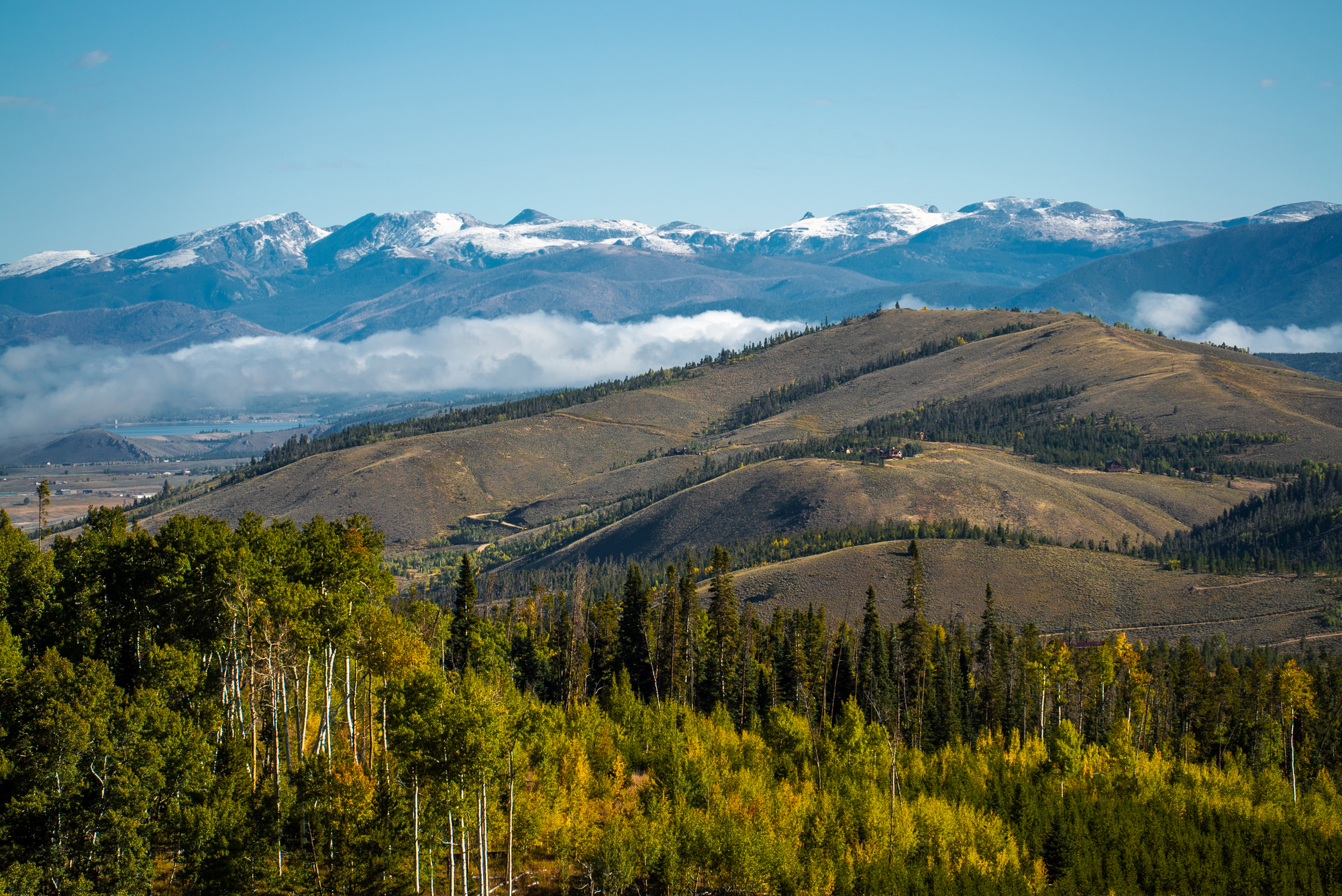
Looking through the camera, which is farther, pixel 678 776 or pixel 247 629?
pixel 678 776

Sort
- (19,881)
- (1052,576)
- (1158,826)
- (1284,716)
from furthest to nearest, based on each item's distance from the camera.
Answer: (1052,576) < (1284,716) < (1158,826) < (19,881)

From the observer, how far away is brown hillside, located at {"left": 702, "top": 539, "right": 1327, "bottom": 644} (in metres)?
160

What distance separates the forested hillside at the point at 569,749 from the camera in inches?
2093

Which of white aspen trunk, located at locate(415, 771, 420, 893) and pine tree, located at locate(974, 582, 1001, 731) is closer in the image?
white aspen trunk, located at locate(415, 771, 420, 893)

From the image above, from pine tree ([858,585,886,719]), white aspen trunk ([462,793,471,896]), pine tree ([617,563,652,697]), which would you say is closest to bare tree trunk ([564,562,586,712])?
A: pine tree ([617,563,652,697])

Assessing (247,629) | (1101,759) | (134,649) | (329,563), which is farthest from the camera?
(1101,759)

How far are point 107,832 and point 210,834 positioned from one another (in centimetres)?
475

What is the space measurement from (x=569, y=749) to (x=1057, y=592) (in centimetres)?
Answer: 12170

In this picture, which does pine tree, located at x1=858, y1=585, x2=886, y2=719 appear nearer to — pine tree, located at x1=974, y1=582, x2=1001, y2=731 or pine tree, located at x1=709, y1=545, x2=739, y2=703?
pine tree, located at x1=974, y1=582, x2=1001, y2=731

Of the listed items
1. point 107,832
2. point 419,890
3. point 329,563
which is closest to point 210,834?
point 107,832

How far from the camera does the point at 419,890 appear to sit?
178ft

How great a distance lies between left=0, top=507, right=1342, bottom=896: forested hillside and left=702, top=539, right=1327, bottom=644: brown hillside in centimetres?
5848

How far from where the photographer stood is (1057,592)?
569 ft

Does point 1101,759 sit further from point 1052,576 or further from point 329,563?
point 1052,576
